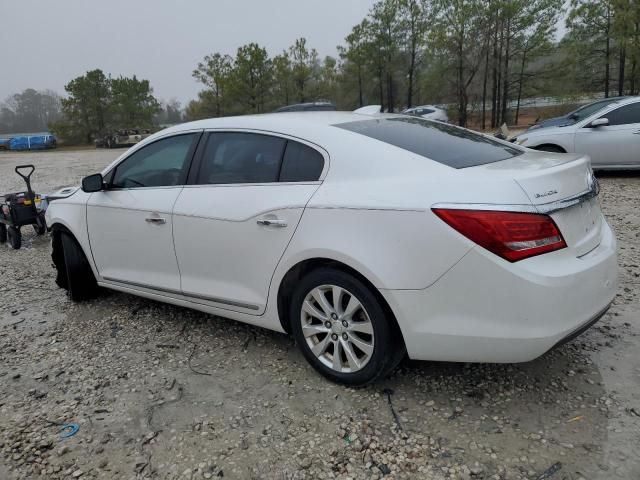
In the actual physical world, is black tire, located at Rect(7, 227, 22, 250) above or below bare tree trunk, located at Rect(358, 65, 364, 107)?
below

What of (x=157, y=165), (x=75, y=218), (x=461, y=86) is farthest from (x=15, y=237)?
(x=461, y=86)

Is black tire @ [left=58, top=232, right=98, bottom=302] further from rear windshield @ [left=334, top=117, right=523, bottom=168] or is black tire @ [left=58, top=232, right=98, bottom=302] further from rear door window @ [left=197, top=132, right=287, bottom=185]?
rear windshield @ [left=334, top=117, right=523, bottom=168]

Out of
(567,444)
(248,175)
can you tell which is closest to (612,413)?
(567,444)

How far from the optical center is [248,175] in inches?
128

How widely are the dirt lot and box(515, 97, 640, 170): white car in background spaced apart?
6.00m

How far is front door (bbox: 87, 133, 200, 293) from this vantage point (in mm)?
3629

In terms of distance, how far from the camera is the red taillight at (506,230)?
230 cm

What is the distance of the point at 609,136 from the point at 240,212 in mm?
8081

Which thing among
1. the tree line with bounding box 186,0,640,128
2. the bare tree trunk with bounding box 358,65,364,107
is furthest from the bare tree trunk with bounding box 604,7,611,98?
the bare tree trunk with bounding box 358,65,364,107

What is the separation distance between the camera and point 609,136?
8.87 m

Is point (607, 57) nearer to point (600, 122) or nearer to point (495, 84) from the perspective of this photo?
point (495, 84)

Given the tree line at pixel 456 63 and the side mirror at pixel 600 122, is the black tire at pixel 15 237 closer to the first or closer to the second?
the side mirror at pixel 600 122

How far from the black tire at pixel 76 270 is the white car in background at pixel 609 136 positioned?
814cm

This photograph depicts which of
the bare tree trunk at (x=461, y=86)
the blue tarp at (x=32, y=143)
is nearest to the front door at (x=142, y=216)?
the bare tree trunk at (x=461, y=86)
